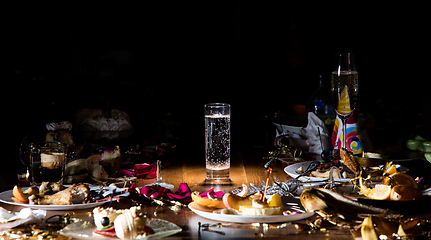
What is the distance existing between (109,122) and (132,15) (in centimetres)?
393

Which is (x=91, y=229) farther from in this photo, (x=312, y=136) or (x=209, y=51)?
(x=209, y=51)

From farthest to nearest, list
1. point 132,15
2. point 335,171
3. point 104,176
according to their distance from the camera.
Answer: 1. point 132,15
2. point 104,176
3. point 335,171

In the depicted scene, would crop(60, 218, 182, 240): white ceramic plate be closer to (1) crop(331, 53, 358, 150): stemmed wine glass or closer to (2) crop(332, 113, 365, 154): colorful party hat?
(1) crop(331, 53, 358, 150): stemmed wine glass

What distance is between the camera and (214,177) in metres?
1.46

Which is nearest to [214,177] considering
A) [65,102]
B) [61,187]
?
[61,187]

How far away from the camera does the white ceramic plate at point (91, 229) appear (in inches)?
34.1

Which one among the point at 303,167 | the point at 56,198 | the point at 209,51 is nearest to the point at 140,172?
the point at 56,198

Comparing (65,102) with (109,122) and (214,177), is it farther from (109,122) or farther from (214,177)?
(214,177)

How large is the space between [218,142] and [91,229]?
0.64 metres

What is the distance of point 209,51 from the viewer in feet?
18.4

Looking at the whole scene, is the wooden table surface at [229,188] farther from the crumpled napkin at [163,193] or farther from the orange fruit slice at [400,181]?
the orange fruit slice at [400,181]

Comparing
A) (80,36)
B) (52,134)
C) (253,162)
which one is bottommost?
(253,162)

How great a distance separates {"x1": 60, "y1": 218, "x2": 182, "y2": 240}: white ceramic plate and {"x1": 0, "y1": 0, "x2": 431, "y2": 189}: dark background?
412 cm

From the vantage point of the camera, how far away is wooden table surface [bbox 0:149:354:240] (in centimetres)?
90
